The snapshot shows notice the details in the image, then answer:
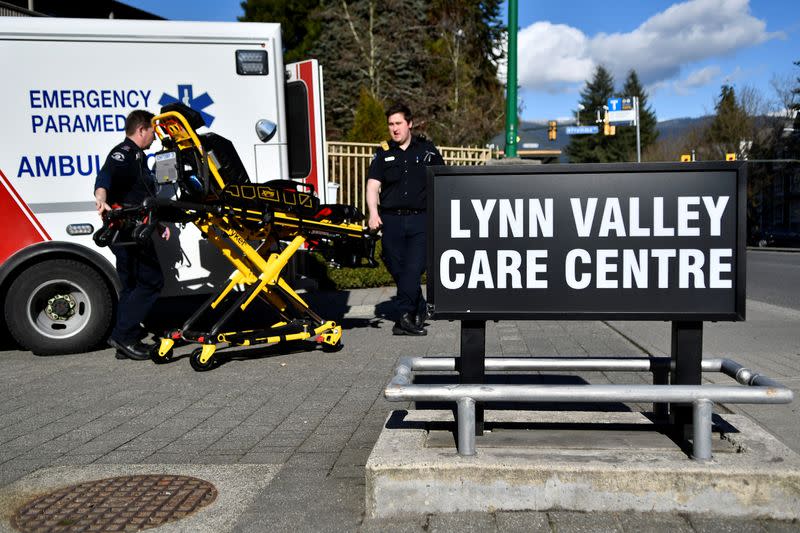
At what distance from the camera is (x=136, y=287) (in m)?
6.93

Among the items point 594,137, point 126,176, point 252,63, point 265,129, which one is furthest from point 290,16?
point 594,137

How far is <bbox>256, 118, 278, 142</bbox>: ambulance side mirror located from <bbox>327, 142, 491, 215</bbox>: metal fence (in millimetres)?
6233

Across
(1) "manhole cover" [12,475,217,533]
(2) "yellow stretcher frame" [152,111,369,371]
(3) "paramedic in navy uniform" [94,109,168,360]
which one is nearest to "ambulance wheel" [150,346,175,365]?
(2) "yellow stretcher frame" [152,111,369,371]

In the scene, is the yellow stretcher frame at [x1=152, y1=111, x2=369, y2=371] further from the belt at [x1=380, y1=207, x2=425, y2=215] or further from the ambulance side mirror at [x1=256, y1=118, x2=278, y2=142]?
the ambulance side mirror at [x1=256, y1=118, x2=278, y2=142]

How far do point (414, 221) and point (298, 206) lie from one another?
1578 mm

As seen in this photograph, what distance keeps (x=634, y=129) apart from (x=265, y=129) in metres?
93.7

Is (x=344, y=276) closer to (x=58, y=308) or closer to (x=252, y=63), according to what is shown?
(x=252, y=63)

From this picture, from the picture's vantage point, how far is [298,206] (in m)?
6.56

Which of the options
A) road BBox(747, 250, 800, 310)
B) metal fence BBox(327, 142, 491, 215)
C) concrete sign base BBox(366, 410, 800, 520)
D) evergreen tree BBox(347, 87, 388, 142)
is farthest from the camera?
evergreen tree BBox(347, 87, 388, 142)

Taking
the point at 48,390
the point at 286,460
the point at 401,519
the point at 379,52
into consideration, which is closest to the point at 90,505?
the point at 286,460

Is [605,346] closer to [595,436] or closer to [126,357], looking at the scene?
[595,436]

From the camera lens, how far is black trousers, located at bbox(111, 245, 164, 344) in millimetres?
6855

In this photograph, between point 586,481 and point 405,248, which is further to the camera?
point 405,248

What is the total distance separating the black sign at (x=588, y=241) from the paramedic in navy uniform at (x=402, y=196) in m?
4.10
